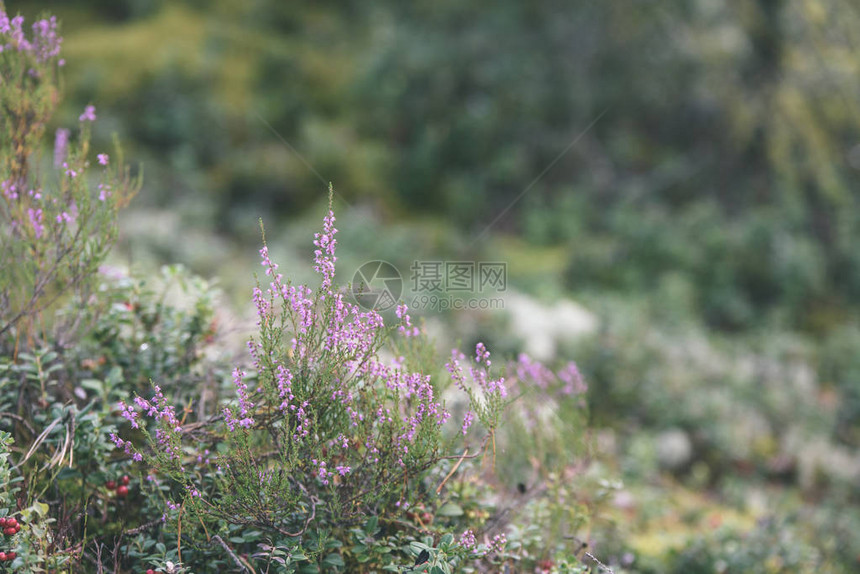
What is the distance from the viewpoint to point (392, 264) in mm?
7191

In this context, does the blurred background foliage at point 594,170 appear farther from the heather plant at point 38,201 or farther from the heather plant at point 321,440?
the heather plant at point 38,201

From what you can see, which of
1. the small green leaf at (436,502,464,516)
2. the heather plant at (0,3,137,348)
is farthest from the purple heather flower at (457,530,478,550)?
the heather plant at (0,3,137,348)

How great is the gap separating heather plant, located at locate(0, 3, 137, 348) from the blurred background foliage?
3.17 meters

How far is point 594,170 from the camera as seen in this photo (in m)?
10.4

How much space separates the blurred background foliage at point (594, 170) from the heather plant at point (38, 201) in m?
3.17

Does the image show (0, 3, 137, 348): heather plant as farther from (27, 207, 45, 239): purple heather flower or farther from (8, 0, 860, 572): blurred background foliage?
(8, 0, 860, 572): blurred background foliage

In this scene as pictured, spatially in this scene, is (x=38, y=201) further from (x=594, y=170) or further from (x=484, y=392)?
(x=594, y=170)

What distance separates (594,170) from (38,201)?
30.8ft

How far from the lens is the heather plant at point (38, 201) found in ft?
6.98

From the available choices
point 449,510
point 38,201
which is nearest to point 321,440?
point 449,510

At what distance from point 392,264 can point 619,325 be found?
2.71m

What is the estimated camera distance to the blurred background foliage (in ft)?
17.0

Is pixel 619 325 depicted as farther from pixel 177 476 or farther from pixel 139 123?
pixel 139 123

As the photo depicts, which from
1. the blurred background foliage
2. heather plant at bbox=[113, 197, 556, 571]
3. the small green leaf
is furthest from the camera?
the blurred background foliage
